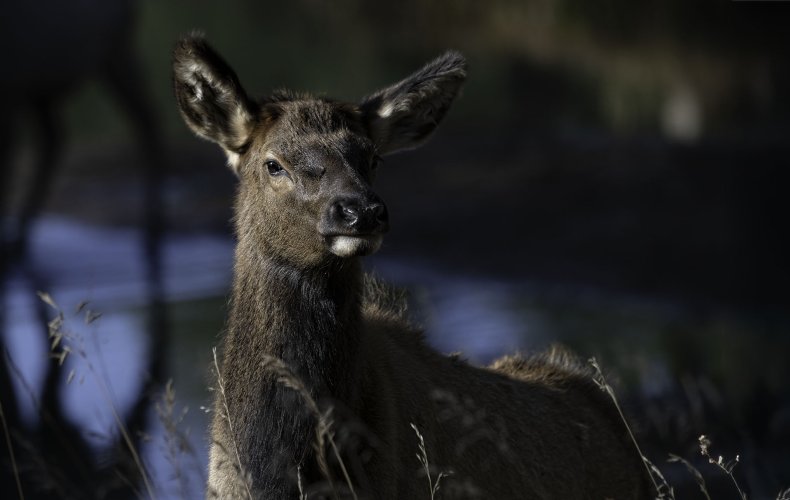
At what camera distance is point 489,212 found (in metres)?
14.9

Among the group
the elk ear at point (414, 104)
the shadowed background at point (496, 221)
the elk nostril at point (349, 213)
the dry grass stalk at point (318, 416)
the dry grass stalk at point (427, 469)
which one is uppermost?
the elk ear at point (414, 104)

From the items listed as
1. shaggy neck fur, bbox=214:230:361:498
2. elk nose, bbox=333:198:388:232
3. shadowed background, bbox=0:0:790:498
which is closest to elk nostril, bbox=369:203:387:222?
elk nose, bbox=333:198:388:232

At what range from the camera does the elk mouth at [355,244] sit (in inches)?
203

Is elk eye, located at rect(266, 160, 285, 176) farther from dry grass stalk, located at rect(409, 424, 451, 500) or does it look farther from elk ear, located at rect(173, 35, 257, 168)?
dry grass stalk, located at rect(409, 424, 451, 500)

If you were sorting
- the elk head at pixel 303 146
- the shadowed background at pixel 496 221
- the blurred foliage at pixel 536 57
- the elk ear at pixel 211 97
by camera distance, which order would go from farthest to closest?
the blurred foliage at pixel 536 57 → the shadowed background at pixel 496 221 → the elk ear at pixel 211 97 → the elk head at pixel 303 146

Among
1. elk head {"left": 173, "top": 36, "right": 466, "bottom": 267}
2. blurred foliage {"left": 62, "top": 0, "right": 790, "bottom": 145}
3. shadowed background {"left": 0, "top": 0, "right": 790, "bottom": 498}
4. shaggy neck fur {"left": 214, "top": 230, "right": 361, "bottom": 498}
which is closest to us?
elk head {"left": 173, "top": 36, "right": 466, "bottom": 267}

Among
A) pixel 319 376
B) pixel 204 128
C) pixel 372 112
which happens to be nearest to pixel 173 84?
pixel 204 128

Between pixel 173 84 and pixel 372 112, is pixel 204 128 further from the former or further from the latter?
pixel 372 112

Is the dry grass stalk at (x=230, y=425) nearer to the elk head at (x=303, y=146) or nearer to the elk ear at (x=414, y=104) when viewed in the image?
the elk head at (x=303, y=146)

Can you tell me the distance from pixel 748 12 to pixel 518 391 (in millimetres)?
16872

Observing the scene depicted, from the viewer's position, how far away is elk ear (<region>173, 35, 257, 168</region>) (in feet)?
18.8

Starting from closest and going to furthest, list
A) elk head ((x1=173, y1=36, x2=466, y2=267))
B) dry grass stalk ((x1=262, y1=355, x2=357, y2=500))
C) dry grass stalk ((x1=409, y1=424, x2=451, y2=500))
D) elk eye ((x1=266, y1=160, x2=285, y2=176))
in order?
1. dry grass stalk ((x1=262, y1=355, x2=357, y2=500))
2. dry grass stalk ((x1=409, y1=424, x2=451, y2=500))
3. elk head ((x1=173, y1=36, x2=466, y2=267))
4. elk eye ((x1=266, y1=160, x2=285, y2=176))

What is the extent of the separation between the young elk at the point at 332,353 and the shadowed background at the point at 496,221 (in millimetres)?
462

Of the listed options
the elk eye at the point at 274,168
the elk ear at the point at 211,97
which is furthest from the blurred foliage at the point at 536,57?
the elk eye at the point at 274,168
